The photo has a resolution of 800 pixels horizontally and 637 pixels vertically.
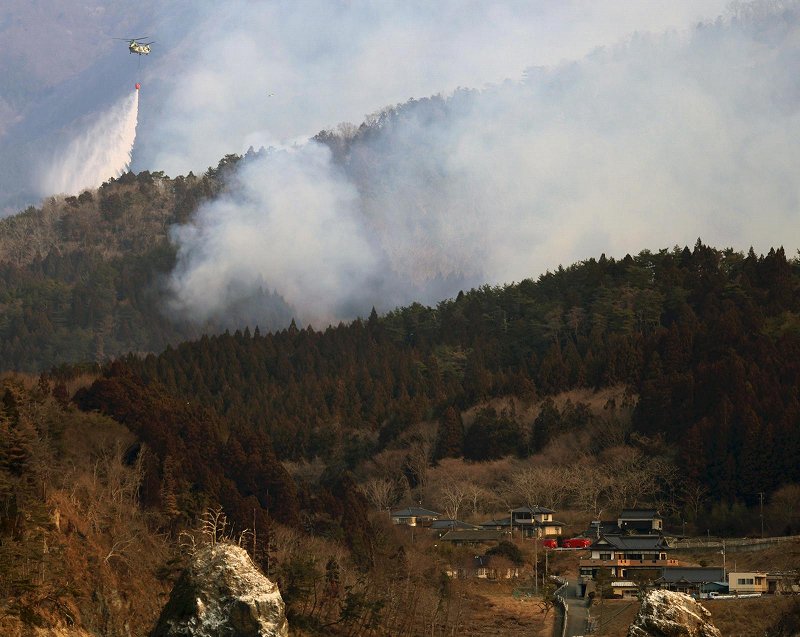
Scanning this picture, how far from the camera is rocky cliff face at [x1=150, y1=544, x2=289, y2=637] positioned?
22328mm

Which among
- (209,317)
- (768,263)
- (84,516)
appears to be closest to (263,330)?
(209,317)

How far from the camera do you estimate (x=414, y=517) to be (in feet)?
330

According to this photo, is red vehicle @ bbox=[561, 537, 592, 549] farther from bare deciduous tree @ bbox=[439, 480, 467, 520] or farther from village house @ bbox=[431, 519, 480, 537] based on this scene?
bare deciduous tree @ bbox=[439, 480, 467, 520]

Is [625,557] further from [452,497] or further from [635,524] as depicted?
[452,497]

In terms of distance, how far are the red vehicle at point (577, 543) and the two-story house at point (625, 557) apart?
7.10 m

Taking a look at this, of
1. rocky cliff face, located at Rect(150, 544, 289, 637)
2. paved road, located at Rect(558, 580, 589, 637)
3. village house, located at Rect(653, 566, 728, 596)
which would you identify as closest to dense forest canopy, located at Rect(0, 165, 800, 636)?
paved road, located at Rect(558, 580, 589, 637)

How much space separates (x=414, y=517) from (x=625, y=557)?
74.2 feet

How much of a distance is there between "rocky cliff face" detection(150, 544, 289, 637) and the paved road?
156ft

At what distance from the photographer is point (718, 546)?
83062 mm

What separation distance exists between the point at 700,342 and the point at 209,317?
8350 cm

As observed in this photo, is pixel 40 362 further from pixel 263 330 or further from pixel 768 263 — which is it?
pixel 768 263

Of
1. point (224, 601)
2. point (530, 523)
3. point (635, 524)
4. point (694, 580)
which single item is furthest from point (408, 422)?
point (224, 601)

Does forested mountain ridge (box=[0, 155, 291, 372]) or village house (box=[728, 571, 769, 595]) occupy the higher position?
forested mountain ridge (box=[0, 155, 291, 372])

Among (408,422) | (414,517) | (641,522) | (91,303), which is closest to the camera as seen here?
(641,522)
